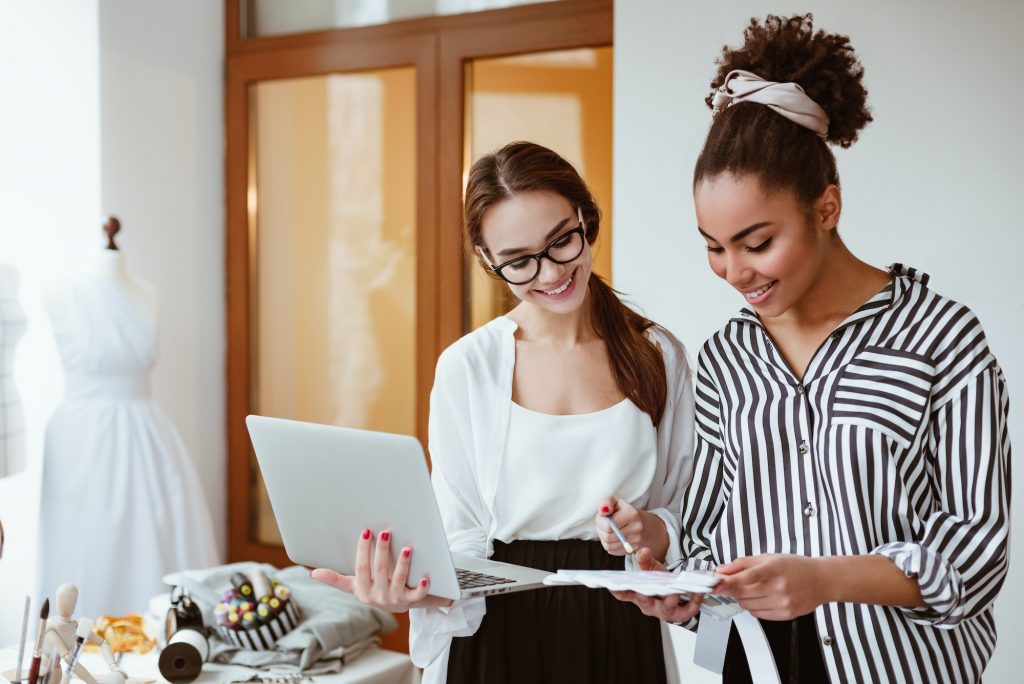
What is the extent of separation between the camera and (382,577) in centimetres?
134

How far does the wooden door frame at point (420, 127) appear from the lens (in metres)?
3.38

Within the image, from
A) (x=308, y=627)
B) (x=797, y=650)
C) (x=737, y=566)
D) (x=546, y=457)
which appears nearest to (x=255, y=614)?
(x=308, y=627)

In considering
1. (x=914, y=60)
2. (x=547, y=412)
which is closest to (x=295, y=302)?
(x=914, y=60)

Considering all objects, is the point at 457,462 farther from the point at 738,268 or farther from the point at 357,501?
the point at 738,268

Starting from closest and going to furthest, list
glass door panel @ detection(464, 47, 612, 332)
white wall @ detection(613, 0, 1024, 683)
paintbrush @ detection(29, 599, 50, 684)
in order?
paintbrush @ detection(29, 599, 50, 684) < white wall @ detection(613, 0, 1024, 683) < glass door panel @ detection(464, 47, 612, 332)

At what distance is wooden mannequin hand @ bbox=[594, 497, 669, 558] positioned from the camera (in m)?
1.39

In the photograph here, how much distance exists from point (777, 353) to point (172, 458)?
2.45m

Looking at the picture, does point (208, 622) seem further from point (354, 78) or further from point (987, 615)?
point (354, 78)

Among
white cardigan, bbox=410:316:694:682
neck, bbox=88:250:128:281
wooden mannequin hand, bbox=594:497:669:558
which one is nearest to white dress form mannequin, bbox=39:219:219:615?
neck, bbox=88:250:128:281

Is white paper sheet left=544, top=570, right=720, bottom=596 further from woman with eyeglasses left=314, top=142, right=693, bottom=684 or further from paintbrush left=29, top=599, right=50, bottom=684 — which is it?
paintbrush left=29, top=599, right=50, bottom=684

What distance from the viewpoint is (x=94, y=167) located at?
11.7 feet

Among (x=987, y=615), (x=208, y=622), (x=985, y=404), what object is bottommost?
(x=208, y=622)

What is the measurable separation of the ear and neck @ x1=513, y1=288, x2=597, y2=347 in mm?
528

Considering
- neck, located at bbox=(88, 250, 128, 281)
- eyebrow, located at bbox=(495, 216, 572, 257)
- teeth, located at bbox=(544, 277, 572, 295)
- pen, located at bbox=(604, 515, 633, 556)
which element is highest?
eyebrow, located at bbox=(495, 216, 572, 257)
